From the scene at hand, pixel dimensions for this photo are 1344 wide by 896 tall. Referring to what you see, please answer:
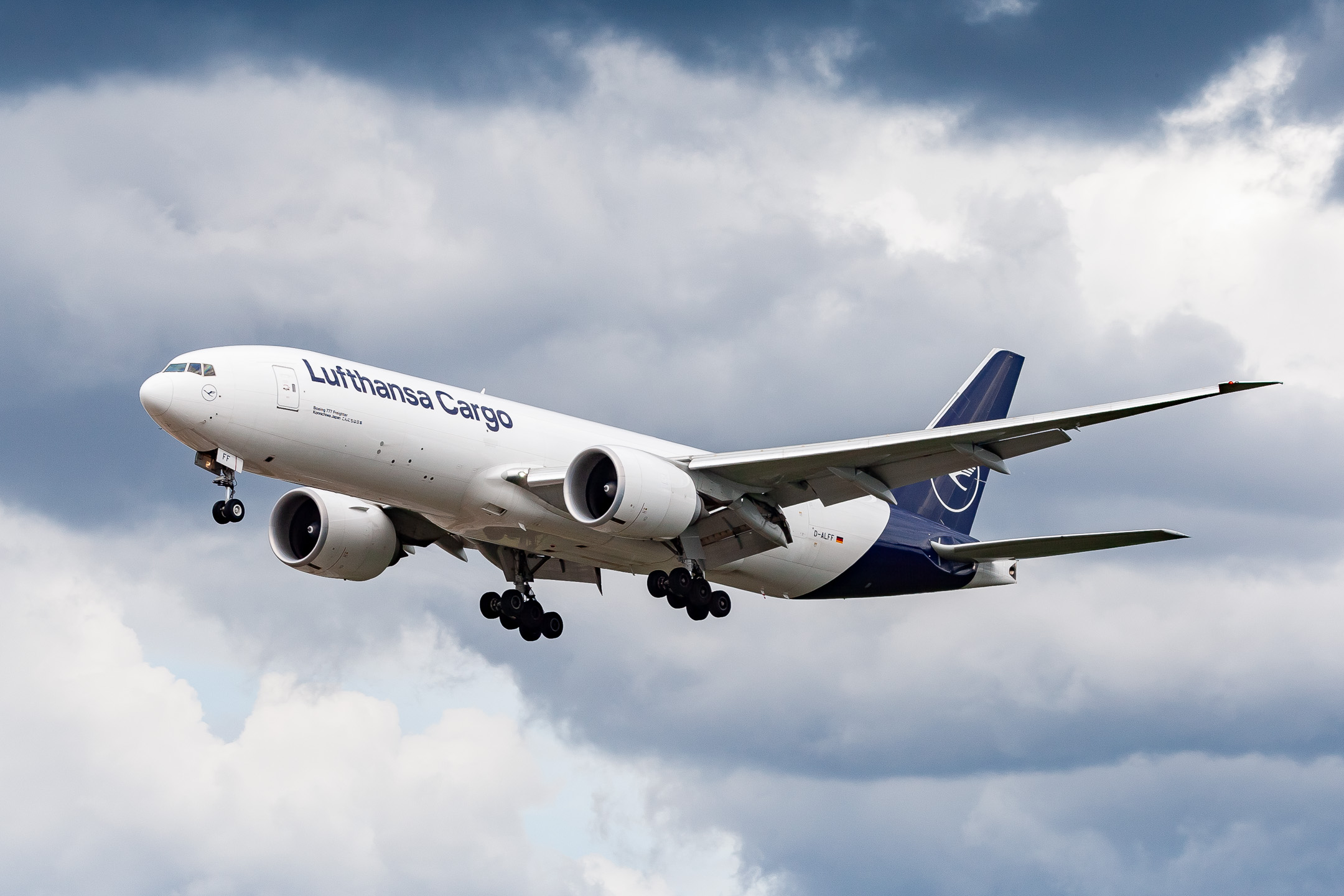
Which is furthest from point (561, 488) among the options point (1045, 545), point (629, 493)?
point (1045, 545)

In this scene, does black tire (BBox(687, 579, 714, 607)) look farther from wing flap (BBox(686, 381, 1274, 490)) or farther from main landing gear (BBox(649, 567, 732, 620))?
wing flap (BBox(686, 381, 1274, 490))

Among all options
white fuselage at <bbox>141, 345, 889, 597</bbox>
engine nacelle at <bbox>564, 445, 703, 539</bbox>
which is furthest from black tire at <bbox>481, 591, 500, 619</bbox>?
engine nacelle at <bbox>564, 445, 703, 539</bbox>

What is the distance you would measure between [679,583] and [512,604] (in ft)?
21.9

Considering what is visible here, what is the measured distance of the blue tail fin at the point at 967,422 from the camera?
4628cm

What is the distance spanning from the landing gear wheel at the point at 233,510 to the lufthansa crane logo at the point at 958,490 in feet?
67.6

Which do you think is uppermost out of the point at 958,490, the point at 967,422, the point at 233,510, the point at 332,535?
the point at 967,422

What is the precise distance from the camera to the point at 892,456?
119ft

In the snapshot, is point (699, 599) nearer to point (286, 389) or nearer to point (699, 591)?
point (699, 591)

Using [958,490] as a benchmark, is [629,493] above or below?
below

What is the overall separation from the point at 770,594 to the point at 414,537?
31.8 feet

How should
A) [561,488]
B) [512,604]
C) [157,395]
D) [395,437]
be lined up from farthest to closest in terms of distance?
1. [512,604]
2. [561,488]
3. [395,437]
4. [157,395]

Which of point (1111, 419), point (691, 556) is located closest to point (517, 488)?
point (691, 556)

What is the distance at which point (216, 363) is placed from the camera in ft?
111

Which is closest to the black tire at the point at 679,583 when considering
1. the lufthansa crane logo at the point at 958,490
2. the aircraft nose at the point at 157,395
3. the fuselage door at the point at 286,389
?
the lufthansa crane logo at the point at 958,490
